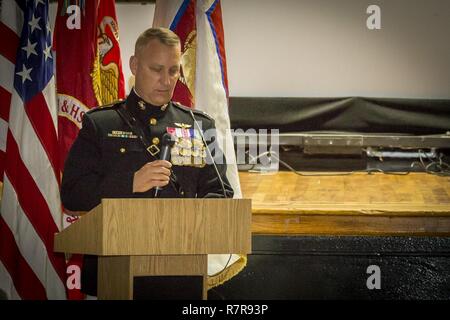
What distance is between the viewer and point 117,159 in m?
2.87

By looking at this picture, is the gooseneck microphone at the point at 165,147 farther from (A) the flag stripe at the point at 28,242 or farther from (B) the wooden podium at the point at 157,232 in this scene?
(A) the flag stripe at the point at 28,242

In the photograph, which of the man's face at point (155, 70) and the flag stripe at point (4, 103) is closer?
the man's face at point (155, 70)

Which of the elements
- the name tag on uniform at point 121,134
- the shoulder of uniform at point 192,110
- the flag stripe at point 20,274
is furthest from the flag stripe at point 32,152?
the shoulder of uniform at point 192,110

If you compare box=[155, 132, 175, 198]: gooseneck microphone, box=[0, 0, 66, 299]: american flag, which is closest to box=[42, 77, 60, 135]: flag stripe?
box=[0, 0, 66, 299]: american flag

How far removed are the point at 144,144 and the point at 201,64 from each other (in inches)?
21.3

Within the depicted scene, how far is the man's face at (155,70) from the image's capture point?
2.86 m

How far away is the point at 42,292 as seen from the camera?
10.7 feet

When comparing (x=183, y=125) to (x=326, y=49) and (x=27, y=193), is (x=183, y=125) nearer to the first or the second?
(x=27, y=193)

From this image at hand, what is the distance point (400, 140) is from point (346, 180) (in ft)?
1.35

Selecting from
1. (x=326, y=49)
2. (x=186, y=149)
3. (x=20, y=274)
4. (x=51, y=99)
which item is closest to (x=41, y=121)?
(x=51, y=99)

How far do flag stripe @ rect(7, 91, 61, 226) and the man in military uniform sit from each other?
396mm

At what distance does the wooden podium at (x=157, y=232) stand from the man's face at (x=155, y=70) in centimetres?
64

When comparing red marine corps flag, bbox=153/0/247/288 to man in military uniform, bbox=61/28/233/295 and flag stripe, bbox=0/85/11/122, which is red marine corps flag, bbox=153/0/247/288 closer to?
man in military uniform, bbox=61/28/233/295

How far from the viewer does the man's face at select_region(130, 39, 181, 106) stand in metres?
2.86
